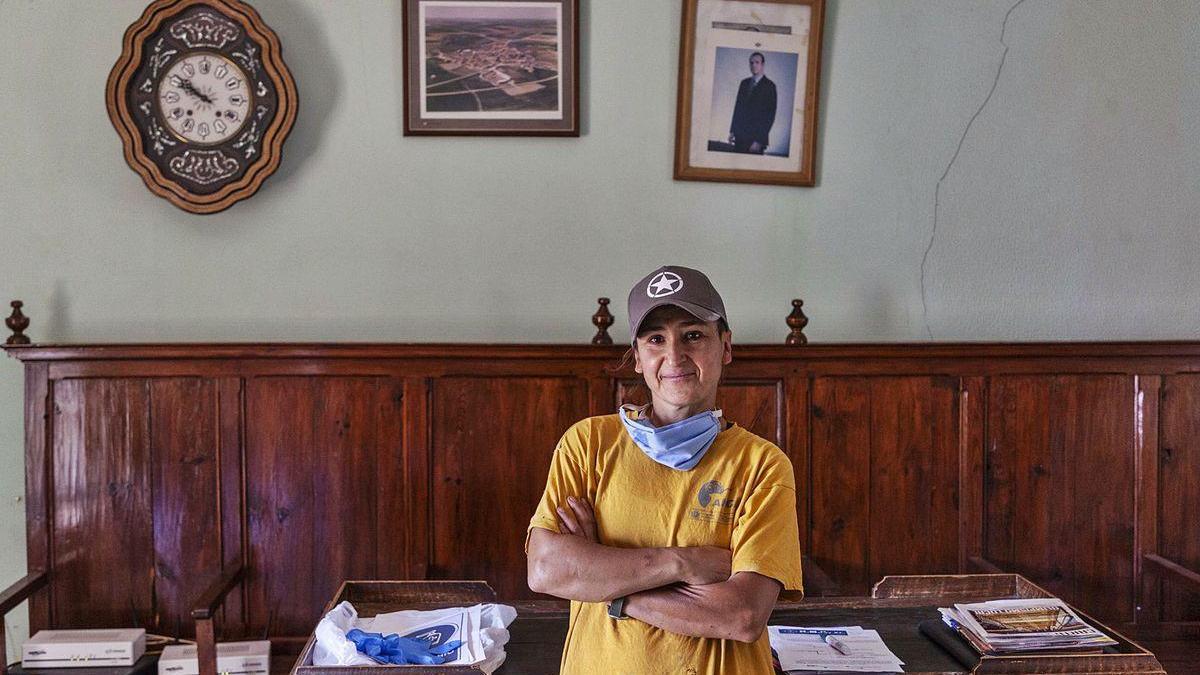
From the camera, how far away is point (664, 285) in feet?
5.16

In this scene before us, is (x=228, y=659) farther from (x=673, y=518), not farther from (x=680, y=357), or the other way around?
(x=680, y=357)

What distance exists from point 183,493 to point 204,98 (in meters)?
1.28

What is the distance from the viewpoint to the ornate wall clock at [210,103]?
2.72m

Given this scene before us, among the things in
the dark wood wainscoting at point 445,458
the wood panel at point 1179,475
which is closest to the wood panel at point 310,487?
the dark wood wainscoting at point 445,458

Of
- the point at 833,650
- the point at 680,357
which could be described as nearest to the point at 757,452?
the point at 680,357

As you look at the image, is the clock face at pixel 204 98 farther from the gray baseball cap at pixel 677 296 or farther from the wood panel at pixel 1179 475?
the wood panel at pixel 1179 475

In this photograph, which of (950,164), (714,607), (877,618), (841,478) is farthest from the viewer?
(950,164)

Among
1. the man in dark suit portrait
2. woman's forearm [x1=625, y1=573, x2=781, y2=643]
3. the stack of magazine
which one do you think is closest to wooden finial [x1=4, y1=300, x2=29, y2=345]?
woman's forearm [x1=625, y1=573, x2=781, y2=643]

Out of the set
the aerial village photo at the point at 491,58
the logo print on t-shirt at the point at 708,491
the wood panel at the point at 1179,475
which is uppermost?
the aerial village photo at the point at 491,58

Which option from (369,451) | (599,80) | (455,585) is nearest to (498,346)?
(369,451)

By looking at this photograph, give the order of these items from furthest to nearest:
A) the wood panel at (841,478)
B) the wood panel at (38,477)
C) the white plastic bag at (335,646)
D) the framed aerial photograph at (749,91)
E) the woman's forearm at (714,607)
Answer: the framed aerial photograph at (749,91)
the wood panel at (841,478)
the wood panel at (38,477)
the white plastic bag at (335,646)
the woman's forearm at (714,607)

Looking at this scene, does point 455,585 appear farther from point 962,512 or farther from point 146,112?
point 146,112

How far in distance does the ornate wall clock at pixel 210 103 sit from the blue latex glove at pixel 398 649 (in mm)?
1542

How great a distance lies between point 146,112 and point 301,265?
2.27ft
